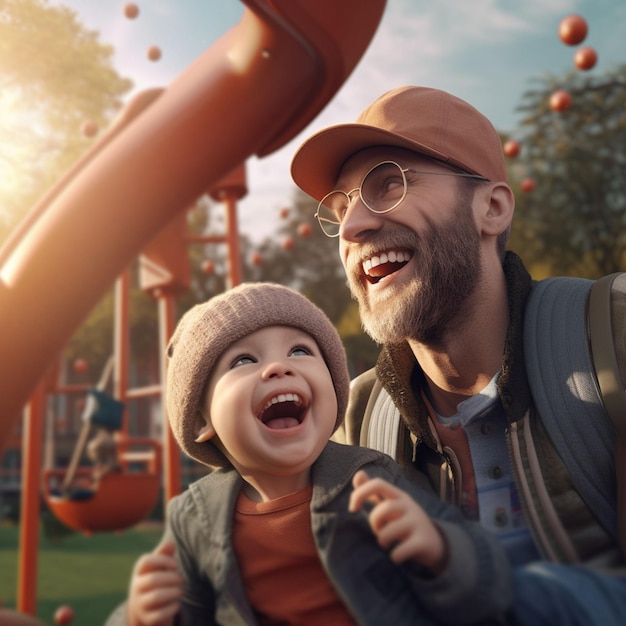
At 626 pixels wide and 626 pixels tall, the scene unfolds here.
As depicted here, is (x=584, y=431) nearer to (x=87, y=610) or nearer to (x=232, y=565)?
(x=232, y=565)

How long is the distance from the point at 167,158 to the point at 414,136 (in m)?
1.56

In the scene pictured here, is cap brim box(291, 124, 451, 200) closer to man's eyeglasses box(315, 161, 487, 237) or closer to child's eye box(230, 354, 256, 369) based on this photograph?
man's eyeglasses box(315, 161, 487, 237)

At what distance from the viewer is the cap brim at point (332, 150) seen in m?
2.08

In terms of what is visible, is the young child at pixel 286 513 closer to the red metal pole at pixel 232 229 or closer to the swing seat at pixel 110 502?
the red metal pole at pixel 232 229

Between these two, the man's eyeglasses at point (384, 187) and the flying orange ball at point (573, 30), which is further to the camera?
the flying orange ball at point (573, 30)

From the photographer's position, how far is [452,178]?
2.18 meters

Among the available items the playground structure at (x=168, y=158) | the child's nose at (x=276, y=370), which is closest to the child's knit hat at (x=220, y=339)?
the child's nose at (x=276, y=370)

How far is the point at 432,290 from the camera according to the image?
6.79 ft

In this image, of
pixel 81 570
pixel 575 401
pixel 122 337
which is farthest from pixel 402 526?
pixel 81 570

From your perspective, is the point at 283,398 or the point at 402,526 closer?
the point at 402,526

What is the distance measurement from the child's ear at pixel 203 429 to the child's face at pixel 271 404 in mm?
33

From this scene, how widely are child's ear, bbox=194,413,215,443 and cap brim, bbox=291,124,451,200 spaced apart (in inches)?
37.9

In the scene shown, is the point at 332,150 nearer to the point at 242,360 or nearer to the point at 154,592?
the point at 242,360

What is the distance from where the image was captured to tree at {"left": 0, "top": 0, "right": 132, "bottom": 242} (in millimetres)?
9203
